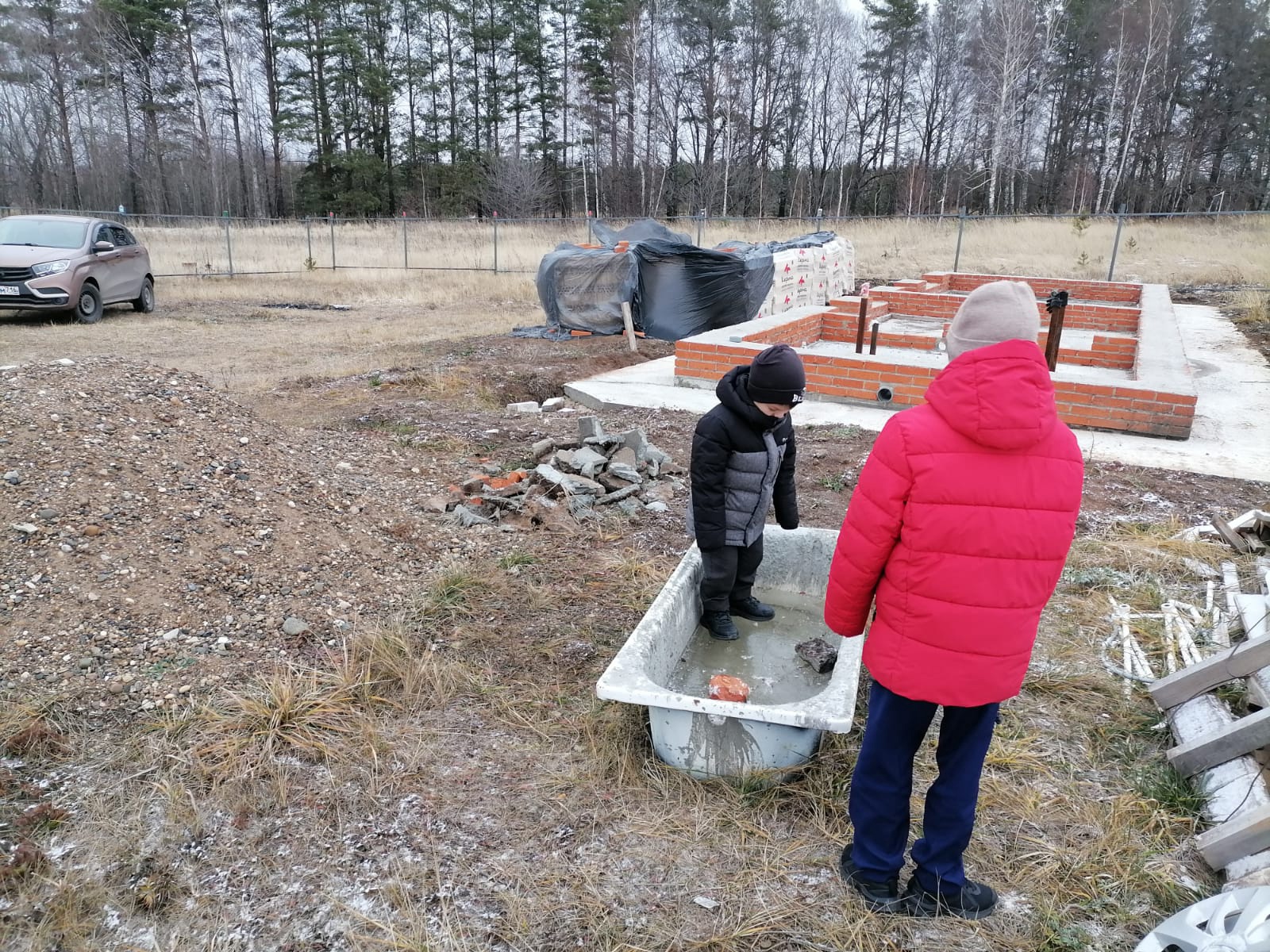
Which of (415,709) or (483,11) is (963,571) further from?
(483,11)

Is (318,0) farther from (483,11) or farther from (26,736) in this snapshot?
(26,736)

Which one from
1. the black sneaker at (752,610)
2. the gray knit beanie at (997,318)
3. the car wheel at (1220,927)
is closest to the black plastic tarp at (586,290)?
the black sneaker at (752,610)

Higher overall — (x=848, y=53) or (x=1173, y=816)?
(x=848, y=53)

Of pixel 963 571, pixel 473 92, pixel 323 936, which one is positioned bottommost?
pixel 323 936

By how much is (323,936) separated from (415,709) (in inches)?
41.1

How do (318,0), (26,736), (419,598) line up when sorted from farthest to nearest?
(318,0) < (419,598) < (26,736)

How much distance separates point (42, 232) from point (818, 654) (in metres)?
13.0

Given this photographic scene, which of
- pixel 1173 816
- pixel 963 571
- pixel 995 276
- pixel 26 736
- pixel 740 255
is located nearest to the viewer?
pixel 963 571

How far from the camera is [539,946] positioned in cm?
207

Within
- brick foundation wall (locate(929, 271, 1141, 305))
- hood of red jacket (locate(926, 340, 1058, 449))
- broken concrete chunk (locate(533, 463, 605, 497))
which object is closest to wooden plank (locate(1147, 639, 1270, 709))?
hood of red jacket (locate(926, 340, 1058, 449))

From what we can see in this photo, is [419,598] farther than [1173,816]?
Yes

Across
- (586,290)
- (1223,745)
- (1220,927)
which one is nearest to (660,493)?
(1223,745)

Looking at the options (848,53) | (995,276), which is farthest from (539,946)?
(848,53)

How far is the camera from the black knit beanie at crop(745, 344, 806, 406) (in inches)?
111
